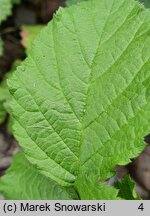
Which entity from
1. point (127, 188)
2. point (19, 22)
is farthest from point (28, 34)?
point (127, 188)

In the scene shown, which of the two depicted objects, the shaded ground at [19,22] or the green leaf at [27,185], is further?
the shaded ground at [19,22]

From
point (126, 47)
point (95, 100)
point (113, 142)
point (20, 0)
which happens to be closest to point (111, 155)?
point (113, 142)

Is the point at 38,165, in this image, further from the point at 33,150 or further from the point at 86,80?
the point at 86,80

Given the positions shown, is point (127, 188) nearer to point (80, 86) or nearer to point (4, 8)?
point (80, 86)

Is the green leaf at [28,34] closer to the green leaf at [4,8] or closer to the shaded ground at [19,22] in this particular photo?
the shaded ground at [19,22]

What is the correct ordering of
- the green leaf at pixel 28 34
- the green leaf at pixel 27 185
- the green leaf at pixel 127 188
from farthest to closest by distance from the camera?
the green leaf at pixel 28 34 < the green leaf at pixel 27 185 < the green leaf at pixel 127 188

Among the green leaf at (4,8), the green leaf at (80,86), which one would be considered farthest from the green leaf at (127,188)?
the green leaf at (4,8)
